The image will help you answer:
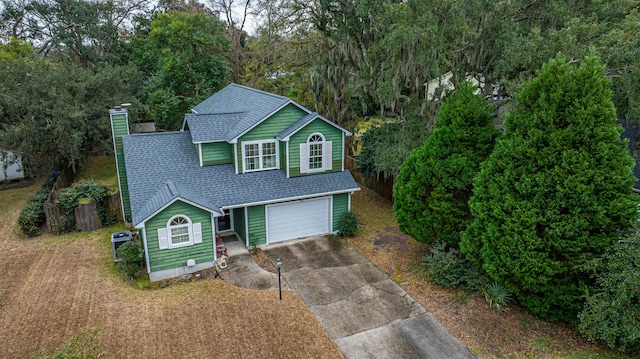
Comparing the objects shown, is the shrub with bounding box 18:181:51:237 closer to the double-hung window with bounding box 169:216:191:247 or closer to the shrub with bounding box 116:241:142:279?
the shrub with bounding box 116:241:142:279

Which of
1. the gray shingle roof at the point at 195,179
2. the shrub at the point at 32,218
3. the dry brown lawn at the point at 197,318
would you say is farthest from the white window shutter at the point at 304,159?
the shrub at the point at 32,218

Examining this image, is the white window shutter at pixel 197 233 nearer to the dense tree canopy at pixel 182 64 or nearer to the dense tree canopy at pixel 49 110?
the dense tree canopy at pixel 49 110

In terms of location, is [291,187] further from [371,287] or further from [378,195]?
[378,195]

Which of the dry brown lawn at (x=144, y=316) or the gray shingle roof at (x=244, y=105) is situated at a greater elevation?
the gray shingle roof at (x=244, y=105)

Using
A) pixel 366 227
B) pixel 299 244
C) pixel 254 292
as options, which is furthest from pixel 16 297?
pixel 366 227

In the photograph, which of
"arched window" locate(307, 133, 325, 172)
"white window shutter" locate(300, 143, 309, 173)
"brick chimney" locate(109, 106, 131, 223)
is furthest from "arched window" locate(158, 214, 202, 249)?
"brick chimney" locate(109, 106, 131, 223)
